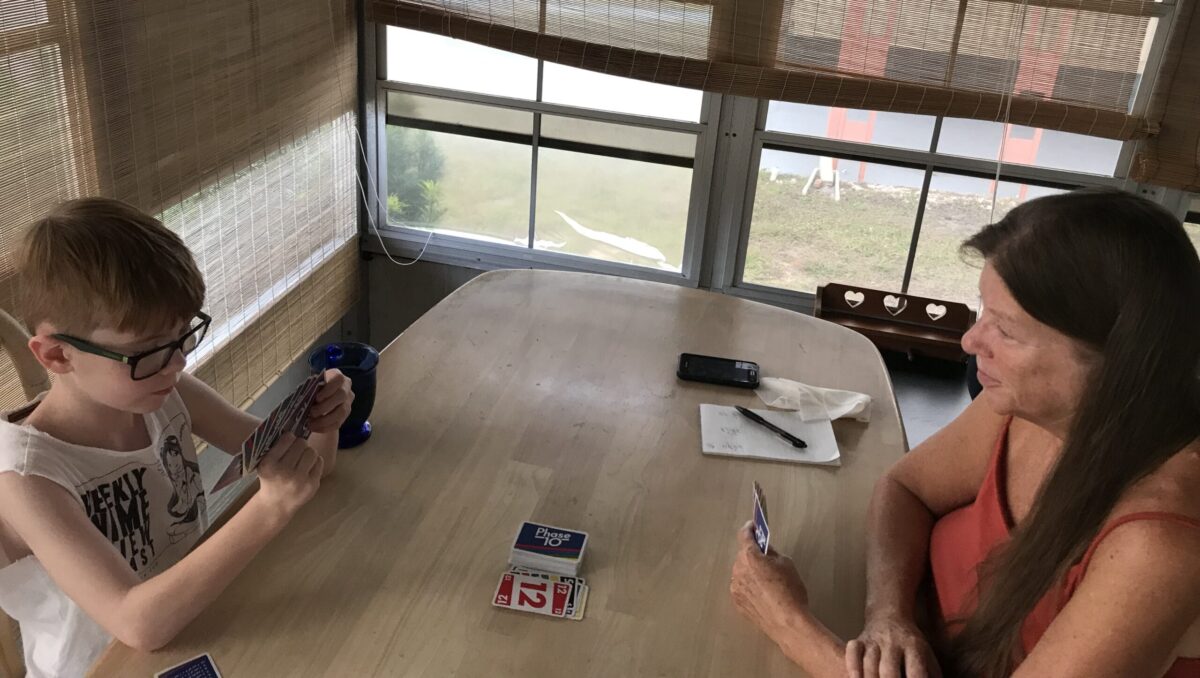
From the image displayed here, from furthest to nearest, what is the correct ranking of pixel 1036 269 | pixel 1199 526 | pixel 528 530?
pixel 528 530, pixel 1036 269, pixel 1199 526

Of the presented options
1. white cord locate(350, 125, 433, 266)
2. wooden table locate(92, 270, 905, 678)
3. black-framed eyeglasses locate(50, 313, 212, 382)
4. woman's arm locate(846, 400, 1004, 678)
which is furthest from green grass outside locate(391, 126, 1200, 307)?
black-framed eyeglasses locate(50, 313, 212, 382)

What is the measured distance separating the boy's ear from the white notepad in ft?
2.98

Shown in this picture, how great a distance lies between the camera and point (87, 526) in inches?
43.3

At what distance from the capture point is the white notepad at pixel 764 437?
156 cm

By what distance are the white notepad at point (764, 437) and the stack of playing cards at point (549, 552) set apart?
36cm

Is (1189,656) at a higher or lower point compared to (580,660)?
higher

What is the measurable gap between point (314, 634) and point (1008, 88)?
221 centimetres

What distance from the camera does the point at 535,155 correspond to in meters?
2.99

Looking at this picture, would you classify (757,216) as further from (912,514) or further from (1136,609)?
(1136,609)

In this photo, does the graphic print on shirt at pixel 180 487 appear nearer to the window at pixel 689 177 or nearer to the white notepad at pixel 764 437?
the white notepad at pixel 764 437

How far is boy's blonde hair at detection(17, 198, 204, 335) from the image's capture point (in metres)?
1.10

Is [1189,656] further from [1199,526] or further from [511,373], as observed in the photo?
[511,373]

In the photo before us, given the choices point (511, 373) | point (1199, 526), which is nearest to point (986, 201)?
point (511, 373)

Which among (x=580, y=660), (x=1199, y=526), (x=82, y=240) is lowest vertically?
(x=580, y=660)
